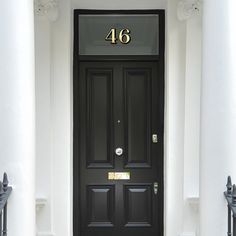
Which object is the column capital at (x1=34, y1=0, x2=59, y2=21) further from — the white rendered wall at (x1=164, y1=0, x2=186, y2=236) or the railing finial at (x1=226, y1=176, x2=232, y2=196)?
the railing finial at (x1=226, y1=176, x2=232, y2=196)

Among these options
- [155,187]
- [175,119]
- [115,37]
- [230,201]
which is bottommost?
[155,187]

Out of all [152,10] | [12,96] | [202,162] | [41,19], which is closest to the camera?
Answer: [12,96]

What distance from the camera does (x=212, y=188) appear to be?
10.7 feet

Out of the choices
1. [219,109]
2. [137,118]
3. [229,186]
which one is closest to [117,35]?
[137,118]

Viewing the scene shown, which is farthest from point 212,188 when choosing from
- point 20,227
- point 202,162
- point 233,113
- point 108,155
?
point 108,155

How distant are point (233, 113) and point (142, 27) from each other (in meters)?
2.45

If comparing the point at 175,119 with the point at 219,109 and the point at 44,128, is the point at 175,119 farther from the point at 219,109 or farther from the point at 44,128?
the point at 219,109

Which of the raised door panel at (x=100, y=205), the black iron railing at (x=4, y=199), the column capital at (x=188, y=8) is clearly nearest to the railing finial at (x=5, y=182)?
the black iron railing at (x=4, y=199)

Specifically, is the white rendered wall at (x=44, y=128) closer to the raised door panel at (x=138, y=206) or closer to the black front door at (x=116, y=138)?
the black front door at (x=116, y=138)

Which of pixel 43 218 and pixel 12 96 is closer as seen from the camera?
pixel 12 96

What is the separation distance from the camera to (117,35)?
5.29 meters

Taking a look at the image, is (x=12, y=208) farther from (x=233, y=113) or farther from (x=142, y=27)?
(x=142, y=27)

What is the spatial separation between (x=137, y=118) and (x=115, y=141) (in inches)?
15.8

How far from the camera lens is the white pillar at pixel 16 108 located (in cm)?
306
